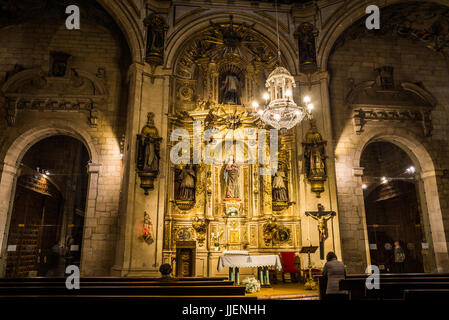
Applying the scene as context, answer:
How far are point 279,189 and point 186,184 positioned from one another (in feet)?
9.68

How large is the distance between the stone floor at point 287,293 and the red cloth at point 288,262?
1.25 feet

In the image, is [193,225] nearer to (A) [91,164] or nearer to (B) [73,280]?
(A) [91,164]

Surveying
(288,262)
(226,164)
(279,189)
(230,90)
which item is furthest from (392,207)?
(230,90)

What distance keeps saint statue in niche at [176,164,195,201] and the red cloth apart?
328cm

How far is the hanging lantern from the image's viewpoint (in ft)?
24.7

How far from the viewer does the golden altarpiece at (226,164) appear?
33.5 feet

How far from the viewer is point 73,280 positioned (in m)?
4.29

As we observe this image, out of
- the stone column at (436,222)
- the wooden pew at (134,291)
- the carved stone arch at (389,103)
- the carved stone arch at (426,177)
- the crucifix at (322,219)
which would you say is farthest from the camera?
the carved stone arch at (389,103)

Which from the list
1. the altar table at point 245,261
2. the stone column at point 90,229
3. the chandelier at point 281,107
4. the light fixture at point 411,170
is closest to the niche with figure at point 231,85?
the chandelier at point 281,107

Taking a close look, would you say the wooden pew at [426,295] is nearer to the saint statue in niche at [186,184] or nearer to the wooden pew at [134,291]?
the wooden pew at [134,291]

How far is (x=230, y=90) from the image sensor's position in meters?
12.0

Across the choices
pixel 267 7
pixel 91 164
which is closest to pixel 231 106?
pixel 267 7

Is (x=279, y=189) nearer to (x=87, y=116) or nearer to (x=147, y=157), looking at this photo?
(x=147, y=157)
